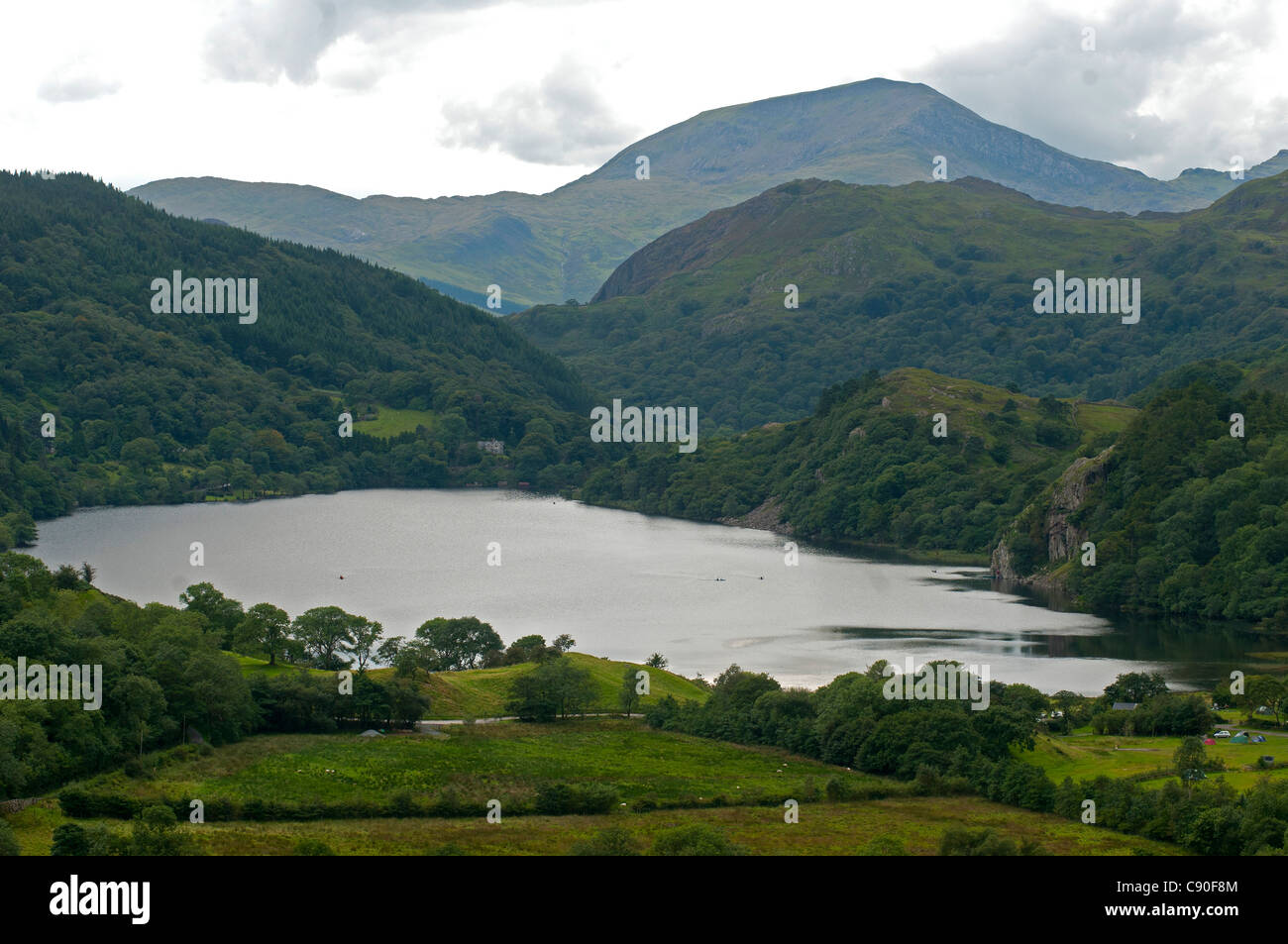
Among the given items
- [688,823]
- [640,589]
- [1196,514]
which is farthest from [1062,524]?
[688,823]

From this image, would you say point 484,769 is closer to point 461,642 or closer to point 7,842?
point 7,842

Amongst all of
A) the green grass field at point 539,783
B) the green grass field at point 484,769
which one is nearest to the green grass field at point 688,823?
the green grass field at point 539,783

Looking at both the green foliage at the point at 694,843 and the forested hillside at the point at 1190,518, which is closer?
the green foliage at the point at 694,843

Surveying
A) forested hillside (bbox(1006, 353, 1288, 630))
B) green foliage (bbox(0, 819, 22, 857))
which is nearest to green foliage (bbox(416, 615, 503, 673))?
green foliage (bbox(0, 819, 22, 857))

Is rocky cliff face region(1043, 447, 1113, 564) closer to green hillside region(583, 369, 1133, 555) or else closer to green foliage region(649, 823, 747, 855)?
green hillside region(583, 369, 1133, 555)

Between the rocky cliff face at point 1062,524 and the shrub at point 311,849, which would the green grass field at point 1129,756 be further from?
the rocky cliff face at point 1062,524
